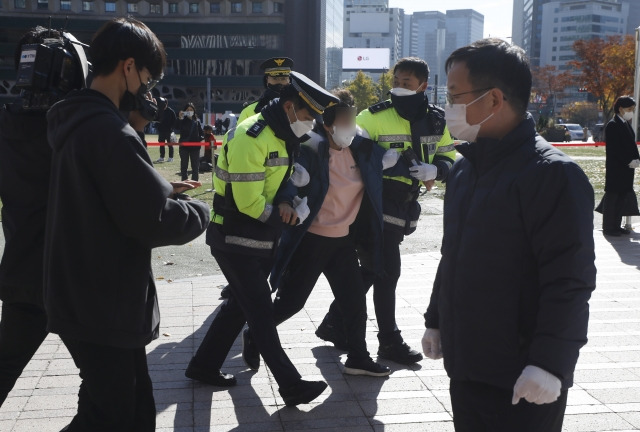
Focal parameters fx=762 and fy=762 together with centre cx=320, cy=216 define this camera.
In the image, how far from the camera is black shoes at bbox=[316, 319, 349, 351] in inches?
220

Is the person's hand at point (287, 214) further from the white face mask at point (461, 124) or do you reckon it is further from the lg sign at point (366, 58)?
the lg sign at point (366, 58)

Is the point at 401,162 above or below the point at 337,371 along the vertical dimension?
above

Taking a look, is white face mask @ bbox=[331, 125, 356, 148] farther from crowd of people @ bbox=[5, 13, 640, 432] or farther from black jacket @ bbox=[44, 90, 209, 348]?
black jacket @ bbox=[44, 90, 209, 348]

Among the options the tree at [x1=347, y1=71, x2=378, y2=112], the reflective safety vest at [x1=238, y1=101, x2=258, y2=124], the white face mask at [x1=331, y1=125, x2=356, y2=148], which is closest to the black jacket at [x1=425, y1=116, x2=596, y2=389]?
the white face mask at [x1=331, y1=125, x2=356, y2=148]

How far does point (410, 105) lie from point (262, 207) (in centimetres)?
162

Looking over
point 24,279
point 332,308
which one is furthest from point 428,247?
point 24,279

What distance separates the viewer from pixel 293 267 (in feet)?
16.3

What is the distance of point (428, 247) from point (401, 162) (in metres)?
4.82

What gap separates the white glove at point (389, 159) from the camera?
17.2 feet

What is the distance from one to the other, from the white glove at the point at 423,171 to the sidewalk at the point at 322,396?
1.27 m

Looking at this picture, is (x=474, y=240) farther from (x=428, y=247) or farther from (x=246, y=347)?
(x=428, y=247)

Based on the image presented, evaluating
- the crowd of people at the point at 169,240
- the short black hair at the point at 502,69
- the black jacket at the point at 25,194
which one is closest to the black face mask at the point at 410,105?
the crowd of people at the point at 169,240

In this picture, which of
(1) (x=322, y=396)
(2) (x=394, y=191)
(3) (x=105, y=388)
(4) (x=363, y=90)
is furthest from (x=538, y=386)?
(4) (x=363, y=90)

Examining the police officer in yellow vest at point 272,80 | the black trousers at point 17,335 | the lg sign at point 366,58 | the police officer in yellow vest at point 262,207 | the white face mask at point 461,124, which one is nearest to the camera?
the white face mask at point 461,124
